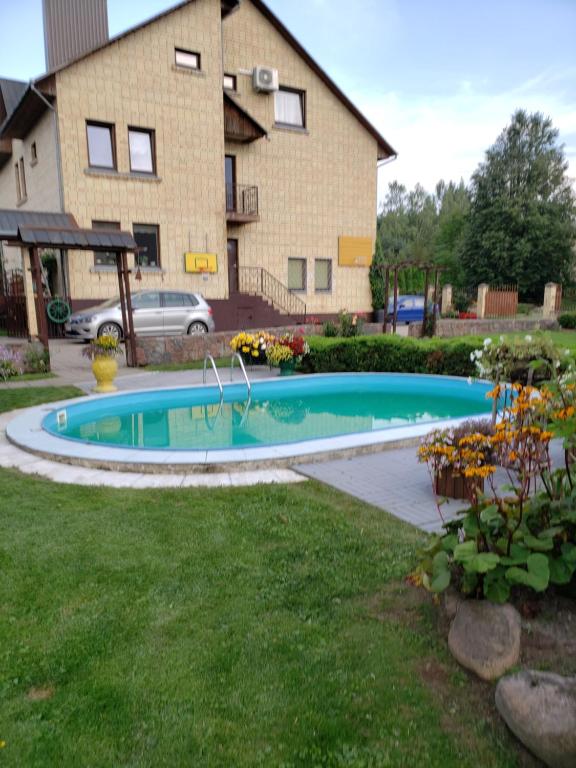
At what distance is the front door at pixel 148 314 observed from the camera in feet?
49.4

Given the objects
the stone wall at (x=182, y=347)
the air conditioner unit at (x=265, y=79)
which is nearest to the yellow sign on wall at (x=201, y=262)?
the stone wall at (x=182, y=347)

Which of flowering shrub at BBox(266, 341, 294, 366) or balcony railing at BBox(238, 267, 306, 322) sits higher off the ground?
balcony railing at BBox(238, 267, 306, 322)

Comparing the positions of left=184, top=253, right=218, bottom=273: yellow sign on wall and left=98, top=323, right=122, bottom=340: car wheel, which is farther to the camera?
left=184, top=253, right=218, bottom=273: yellow sign on wall

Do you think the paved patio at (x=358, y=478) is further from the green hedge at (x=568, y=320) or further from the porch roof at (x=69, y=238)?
the green hedge at (x=568, y=320)

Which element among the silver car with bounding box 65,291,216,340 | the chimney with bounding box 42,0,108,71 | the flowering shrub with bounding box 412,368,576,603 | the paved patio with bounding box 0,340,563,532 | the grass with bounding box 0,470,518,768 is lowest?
the paved patio with bounding box 0,340,563,532

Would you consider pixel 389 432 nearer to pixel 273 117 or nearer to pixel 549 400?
pixel 549 400

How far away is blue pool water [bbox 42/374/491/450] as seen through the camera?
8.10 m

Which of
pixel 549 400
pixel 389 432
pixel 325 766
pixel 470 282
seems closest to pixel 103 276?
pixel 389 432

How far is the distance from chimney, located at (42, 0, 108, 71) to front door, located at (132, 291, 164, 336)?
10.6 metres

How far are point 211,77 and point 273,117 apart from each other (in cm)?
299

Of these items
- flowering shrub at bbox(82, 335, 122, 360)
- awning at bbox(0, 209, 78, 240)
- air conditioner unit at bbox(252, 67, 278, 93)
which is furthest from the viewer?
air conditioner unit at bbox(252, 67, 278, 93)

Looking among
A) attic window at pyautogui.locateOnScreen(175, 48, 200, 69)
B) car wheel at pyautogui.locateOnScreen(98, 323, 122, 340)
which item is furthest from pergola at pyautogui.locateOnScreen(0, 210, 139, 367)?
attic window at pyautogui.locateOnScreen(175, 48, 200, 69)

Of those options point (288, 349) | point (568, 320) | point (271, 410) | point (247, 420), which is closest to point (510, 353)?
point (247, 420)

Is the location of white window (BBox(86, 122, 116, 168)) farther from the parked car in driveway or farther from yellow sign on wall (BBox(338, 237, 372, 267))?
the parked car in driveway
